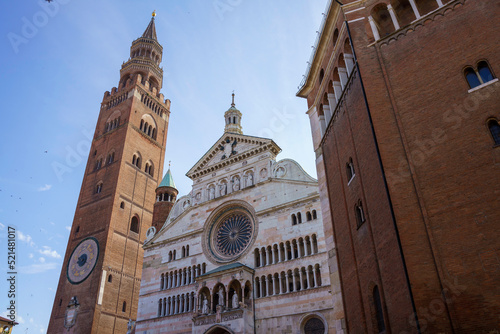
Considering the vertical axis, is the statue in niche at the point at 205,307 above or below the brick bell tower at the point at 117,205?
below

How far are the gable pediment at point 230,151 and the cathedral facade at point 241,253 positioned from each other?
0.26 ft

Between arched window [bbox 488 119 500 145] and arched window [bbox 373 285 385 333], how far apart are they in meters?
5.01

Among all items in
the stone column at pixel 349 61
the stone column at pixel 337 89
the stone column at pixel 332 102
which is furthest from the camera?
the stone column at pixel 332 102

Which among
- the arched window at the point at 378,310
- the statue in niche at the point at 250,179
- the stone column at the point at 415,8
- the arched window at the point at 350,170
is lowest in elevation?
the arched window at the point at 378,310

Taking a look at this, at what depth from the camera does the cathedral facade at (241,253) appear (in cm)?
2141

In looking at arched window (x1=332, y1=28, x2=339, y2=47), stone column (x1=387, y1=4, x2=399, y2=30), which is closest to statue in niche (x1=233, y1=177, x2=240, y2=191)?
arched window (x1=332, y1=28, x2=339, y2=47)

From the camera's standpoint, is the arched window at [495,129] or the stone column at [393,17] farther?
the stone column at [393,17]

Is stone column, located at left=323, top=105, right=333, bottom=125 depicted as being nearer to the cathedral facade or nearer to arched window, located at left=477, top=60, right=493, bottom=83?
arched window, located at left=477, top=60, right=493, bottom=83

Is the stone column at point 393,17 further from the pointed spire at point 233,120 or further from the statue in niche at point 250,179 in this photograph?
the pointed spire at point 233,120

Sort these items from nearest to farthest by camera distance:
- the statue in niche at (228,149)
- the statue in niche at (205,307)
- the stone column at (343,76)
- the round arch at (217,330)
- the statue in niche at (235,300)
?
1. the stone column at (343,76)
2. the round arch at (217,330)
3. the statue in niche at (235,300)
4. the statue in niche at (205,307)
5. the statue in niche at (228,149)

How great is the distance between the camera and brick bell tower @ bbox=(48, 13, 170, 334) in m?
33.8

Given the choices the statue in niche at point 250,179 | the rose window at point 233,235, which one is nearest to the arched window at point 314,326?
the rose window at point 233,235

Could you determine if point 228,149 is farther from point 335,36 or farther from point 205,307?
point 335,36

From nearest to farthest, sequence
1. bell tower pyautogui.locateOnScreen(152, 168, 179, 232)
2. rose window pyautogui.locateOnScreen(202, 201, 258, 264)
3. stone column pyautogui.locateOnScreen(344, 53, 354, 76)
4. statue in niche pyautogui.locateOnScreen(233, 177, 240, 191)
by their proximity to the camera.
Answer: stone column pyautogui.locateOnScreen(344, 53, 354, 76)
rose window pyautogui.locateOnScreen(202, 201, 258, 264)
statue in niche pyautogui.locateOnScreen(233, 177, 240, 191)
bell tower pyautogui.locateOnScreen(152, 168, 179, 232)
